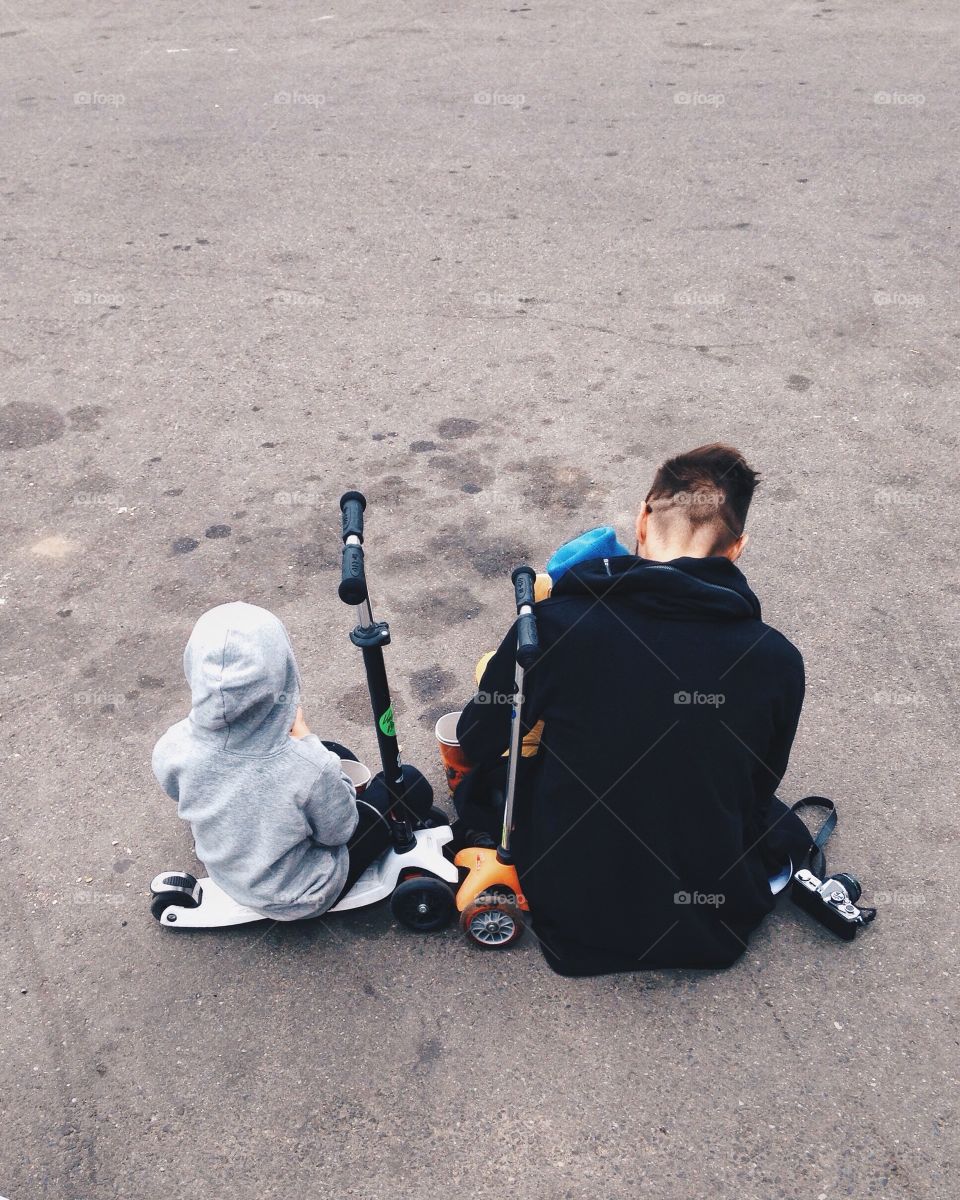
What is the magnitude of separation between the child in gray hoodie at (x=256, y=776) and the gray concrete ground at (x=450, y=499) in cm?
30

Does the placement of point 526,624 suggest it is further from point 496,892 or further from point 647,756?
point 496,892

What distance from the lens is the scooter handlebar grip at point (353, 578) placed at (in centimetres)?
254

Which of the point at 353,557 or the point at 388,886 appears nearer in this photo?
the point at 353,557

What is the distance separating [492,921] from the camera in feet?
9.99

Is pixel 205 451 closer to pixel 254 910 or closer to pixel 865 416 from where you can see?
pixel 254 910

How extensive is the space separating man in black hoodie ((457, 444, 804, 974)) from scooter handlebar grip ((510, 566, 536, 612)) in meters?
0.07

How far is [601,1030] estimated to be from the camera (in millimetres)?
2893

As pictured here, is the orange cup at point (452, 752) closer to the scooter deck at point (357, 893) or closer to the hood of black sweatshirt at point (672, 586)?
the scooter deck at point (357, 893)

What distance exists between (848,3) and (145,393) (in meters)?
10.5

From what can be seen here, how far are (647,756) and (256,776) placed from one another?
1.02m

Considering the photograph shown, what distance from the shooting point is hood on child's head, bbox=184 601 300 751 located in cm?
262

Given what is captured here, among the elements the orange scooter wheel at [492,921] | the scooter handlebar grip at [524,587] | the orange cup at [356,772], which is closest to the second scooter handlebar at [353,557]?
the scooter handlebar grip at [524,587]

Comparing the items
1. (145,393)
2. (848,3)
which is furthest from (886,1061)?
(848,3)

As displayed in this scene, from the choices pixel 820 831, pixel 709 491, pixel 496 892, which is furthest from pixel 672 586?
Result: pixel 820 831
